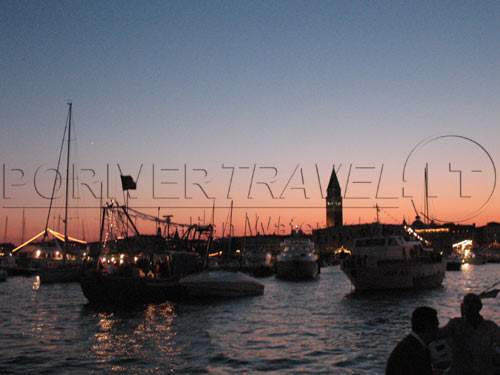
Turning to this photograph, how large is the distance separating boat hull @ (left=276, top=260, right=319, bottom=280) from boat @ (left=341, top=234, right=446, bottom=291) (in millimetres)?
27400

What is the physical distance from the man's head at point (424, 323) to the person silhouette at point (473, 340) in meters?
1.11

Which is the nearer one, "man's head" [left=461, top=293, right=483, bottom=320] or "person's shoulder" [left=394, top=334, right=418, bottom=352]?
"person's shoulder" [left=394, top=334, right=418, bottom=352]

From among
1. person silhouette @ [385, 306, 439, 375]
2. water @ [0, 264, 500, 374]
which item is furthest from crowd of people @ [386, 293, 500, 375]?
water @ [0, 264, 500, 374]

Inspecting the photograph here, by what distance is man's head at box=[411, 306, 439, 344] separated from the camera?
7.11m

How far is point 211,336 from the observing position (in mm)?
27109

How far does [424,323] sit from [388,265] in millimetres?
46773

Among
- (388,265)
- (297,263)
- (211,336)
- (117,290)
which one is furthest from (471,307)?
(297,263)

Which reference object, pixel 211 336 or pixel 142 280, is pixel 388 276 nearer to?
pixel 142 280

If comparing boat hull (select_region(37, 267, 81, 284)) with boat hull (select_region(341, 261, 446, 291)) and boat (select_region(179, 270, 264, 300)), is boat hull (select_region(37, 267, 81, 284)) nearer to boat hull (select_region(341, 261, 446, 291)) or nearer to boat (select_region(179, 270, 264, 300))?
boat (select_region(179, 270, 264, 300))

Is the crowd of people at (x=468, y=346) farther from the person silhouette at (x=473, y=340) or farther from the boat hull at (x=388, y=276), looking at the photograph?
the boat hull at (x=388, y=276)

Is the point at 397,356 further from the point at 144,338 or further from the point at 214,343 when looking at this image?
the point at 144,338

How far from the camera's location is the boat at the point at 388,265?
5212 centimetres

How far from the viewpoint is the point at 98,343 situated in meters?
25.1

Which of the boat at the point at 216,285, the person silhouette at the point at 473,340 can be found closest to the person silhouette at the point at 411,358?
the person silhouette at the point at 473,340
